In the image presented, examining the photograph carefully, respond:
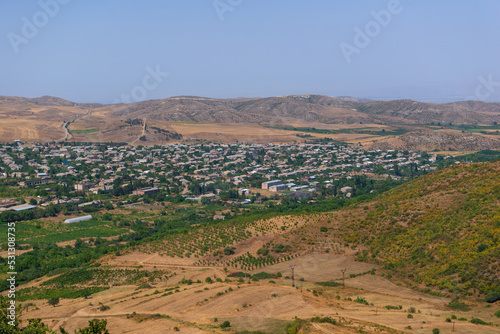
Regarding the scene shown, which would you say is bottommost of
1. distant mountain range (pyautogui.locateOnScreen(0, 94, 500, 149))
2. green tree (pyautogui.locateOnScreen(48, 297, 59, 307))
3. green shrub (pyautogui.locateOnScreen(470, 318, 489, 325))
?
green tree (pyautogui.locateOnScreen(48, 297, 59, 307))

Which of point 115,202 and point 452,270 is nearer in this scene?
point 452,270

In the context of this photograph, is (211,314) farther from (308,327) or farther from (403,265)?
(403,265)

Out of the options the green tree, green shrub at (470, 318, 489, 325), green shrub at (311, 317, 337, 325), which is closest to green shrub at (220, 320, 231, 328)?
green shrub at (311, 317, 337, 325)

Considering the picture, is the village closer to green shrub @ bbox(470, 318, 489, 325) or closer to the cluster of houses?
the cluster of houses

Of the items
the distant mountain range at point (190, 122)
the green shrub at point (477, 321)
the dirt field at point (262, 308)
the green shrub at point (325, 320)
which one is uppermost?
the distant mountain range at point (190, 122)

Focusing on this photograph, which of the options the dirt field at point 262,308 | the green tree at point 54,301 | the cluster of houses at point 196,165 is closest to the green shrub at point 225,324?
the dirt field at point 262,308

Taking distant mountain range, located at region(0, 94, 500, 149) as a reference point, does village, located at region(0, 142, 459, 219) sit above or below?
below

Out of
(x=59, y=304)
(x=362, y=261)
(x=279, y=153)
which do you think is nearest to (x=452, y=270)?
(x=362, y=261)

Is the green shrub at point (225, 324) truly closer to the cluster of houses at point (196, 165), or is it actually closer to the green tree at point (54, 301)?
the green tree at point (54, 301)

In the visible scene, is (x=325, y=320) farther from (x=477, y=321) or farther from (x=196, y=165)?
(x=196, y=165)

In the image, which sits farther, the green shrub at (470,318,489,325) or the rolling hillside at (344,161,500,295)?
the rolling hillside at (344,161,500,295)

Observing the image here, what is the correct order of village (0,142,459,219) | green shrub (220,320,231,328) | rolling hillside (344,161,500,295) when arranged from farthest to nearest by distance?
village (0,142,459,219) → rolling hillside (344,161,500,295) → green shrub (220,320,231,328)
